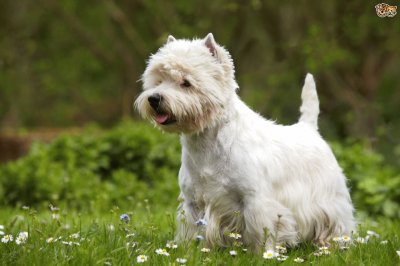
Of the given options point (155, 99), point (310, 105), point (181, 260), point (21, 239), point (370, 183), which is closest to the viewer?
point (181, 260)

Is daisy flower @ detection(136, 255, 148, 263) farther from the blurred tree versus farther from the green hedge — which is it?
the blurred tree

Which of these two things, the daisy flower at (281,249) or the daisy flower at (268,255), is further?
the daisy flower at (281,249)

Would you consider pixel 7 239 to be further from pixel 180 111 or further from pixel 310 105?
pixel 310 105

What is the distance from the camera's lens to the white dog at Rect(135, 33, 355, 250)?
406 cm

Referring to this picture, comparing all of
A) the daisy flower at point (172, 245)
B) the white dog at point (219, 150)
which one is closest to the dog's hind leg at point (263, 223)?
the white dog at point (219, 150)

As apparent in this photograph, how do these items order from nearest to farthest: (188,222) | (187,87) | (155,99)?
1. (155,99)
2. (187,87)
3. (188,222)

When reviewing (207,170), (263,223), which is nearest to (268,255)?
(263,223)

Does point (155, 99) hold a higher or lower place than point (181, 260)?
higher

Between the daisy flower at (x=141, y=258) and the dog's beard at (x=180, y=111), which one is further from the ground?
the dog's beard at (x=180, y=111)

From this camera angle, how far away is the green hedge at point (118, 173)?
7.41 m

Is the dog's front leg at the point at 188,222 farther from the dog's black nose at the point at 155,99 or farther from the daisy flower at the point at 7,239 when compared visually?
the daisy flower at the point at 7,239

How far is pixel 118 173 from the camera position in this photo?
8250 millimetres

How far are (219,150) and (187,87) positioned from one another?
0.44 metres

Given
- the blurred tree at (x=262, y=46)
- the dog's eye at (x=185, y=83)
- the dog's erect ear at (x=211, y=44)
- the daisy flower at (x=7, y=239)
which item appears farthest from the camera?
the blurred tree at (x=262, y=46)
